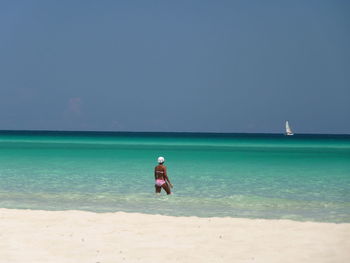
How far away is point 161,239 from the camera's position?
369 inches

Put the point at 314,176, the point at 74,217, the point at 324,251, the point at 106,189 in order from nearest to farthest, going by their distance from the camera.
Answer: the point at 324,251 < the point at 74,217 < the point at 106,189 < the point at 314,176

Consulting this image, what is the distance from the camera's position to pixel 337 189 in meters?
19.9

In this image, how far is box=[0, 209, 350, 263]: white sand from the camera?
26.5 feet

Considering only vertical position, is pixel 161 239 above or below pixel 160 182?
below

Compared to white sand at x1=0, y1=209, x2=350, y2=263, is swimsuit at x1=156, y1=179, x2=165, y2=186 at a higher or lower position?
higher

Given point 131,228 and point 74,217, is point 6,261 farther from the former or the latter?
point 74,217

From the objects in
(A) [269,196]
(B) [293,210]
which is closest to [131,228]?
(B) [293,210]

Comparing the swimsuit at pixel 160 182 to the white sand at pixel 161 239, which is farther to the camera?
the swimsuit at pixel 160 182

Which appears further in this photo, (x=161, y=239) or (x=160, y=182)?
(x=160, y=182)

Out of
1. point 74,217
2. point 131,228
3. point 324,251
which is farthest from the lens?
point 74,217

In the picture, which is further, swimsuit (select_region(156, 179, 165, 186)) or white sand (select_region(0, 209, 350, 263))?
swimsuit (select_region(156, 179, 165, 186))

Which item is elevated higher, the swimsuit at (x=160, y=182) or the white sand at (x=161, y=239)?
the swimsuit at (x=160, y=182)

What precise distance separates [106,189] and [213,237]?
981 cm

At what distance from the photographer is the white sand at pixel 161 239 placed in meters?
8.08
